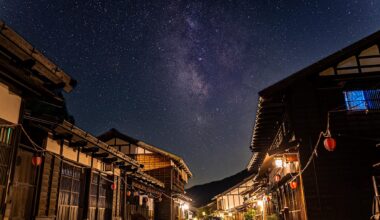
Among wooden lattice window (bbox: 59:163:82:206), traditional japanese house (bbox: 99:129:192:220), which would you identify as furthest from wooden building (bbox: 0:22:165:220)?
traditional japanese house (bbox: 99:129:192:220)

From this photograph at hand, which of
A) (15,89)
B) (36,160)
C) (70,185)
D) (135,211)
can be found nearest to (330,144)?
(36,160)

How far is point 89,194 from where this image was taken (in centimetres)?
1478

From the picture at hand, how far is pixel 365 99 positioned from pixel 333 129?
2.29 m

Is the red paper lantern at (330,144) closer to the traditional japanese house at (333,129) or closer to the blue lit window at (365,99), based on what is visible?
the traditional japanese house at (333,129)

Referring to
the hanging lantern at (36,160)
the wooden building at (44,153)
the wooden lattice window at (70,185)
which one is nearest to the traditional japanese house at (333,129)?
the wooden building at (44,153)

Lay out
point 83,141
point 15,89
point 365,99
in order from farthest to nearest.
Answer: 1. point 365,99
2. point 83,141
3. point 15,89

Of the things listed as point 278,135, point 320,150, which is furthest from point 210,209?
point 320,150

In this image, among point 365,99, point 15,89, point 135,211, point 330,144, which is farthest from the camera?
point 135,211

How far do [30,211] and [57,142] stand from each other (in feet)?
9.34

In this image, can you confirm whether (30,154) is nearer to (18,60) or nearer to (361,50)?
(18,60)

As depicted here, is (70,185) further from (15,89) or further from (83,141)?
(15,89)

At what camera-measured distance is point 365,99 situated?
15.9 metres

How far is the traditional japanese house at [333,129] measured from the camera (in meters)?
14.6

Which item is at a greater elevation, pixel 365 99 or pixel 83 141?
pixel 365 99
